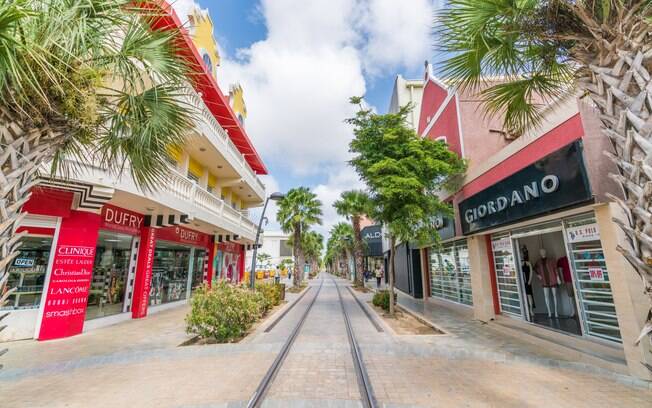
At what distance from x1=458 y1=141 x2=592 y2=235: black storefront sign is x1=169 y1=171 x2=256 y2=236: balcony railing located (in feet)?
31.1

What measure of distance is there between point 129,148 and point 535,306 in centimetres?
1195

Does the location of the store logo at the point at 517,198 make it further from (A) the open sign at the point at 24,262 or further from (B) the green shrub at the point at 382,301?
(A) the open sign at the point at 24,262

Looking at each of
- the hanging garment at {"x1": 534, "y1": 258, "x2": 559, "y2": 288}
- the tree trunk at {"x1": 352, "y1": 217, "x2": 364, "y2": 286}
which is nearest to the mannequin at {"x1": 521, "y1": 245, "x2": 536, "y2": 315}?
the hanging garment at {"x1": 534, "y1": 258, "x2": 559, "y2": 288}

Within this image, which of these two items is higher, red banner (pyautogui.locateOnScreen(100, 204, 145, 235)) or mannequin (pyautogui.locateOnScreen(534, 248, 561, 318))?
red banner (pyautogui.locateOnScreen(100, 204, 145, 235))

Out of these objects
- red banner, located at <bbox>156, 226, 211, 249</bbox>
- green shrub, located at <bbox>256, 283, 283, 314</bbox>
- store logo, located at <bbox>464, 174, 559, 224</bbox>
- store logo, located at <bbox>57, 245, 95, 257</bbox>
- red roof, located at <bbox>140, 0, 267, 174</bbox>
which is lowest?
green shrub, located at <bbox>256, 283, 283, 314</bbox>

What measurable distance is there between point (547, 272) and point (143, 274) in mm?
13635

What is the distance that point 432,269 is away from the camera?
13766mm

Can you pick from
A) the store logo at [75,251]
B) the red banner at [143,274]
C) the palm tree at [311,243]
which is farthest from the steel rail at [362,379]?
the palm tree at [311,243]

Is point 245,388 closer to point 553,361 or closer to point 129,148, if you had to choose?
point 129,148

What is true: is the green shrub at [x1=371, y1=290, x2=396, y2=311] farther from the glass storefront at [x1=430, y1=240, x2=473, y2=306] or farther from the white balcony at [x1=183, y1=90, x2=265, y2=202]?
the white balcony at [x1=183, y1=90, x2=265, y2=202]

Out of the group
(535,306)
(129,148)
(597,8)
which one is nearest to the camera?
(597,8)

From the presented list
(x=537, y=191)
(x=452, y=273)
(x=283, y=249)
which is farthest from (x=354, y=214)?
(x=283, y=249)

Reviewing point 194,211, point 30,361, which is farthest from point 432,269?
point 30,361

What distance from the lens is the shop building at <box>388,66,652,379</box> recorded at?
4676 millimetres
